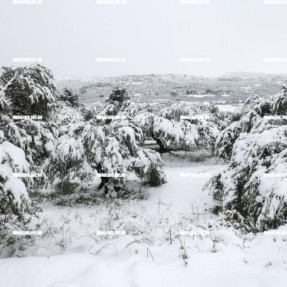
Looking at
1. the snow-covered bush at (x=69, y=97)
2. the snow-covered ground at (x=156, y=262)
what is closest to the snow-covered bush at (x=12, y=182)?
the snow-covered ground at (x=156, y=262)

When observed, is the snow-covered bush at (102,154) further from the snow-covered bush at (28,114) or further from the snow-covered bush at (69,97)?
the snow-covered bush at (69,97)

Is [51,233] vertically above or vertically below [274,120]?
below

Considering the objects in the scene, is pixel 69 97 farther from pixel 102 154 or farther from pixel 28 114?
pixel 28 114

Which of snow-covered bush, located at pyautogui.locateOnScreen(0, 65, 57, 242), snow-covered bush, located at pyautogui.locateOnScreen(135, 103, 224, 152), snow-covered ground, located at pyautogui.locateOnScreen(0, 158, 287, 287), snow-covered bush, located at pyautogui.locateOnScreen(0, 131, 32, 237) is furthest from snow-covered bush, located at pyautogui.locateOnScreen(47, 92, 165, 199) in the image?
snow-covered bush, located at pyautogui.locateOnScreen(135, 103, 224, 152)

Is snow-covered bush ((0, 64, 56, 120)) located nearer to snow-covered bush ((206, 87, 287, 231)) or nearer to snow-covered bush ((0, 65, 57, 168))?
snow-covered bush ((0, 65, 57, 168))

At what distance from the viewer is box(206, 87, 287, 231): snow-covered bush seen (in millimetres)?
4652

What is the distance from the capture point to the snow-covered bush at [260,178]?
465 centimetres

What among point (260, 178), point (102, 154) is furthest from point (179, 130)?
point (260, 178)

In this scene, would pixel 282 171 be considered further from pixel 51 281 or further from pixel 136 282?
pixel 51 281

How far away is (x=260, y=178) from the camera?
5.27 metres

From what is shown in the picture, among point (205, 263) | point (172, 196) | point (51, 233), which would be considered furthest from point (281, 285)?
Result: point (172, 196)

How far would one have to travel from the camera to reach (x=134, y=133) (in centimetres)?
1109

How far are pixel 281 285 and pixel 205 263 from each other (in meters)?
0.87

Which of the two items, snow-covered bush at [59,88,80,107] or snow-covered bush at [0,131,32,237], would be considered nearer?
snow-covered bush at [0,131,32,237]
